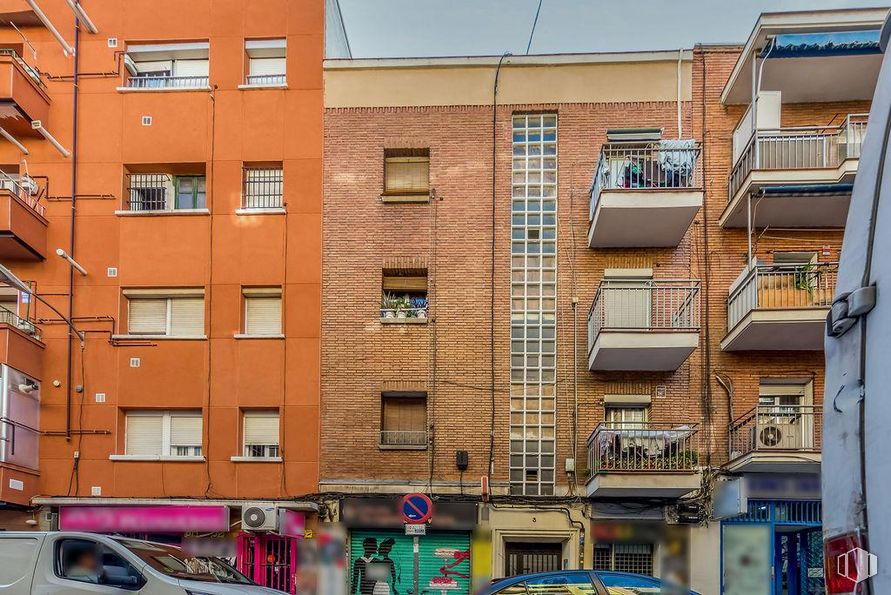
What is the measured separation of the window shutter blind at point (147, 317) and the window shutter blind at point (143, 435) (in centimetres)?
180

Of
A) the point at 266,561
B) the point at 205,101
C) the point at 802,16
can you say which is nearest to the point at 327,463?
the point at 266,561

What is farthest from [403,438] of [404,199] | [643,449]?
[404,199]

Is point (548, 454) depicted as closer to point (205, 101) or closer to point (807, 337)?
point (807, 337)

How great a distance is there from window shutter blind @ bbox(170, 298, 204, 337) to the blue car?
9724mm

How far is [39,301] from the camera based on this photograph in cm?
1816

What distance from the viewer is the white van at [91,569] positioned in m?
8.48

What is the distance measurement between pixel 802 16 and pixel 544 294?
280 inches

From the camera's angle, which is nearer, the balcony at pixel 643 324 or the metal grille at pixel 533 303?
the balcony at pixel 643 324

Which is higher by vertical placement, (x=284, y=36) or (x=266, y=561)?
(x=284, y=36)

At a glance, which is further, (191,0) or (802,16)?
(191,0)

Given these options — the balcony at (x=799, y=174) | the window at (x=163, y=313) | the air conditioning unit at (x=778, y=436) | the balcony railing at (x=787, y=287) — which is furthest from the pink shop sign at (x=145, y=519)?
the balcony at (x=799, y=174)

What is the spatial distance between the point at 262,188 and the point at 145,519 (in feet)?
23.5

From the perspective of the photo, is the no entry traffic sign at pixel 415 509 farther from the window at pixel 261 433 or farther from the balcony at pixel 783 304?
the balcony at pixel 783 304

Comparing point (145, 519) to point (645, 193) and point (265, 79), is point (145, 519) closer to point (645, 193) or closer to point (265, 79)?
point (265, 79)
